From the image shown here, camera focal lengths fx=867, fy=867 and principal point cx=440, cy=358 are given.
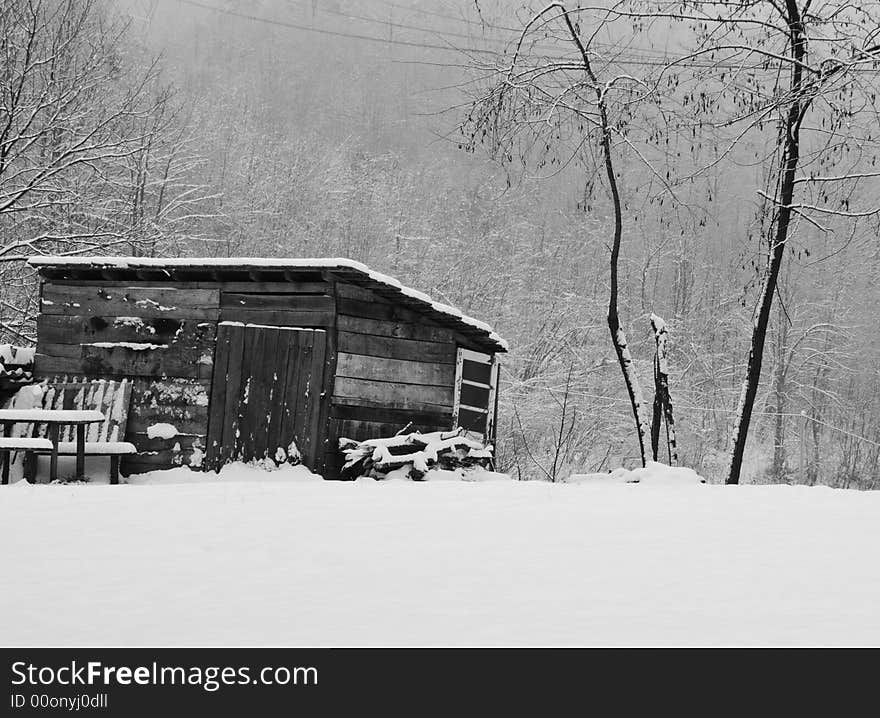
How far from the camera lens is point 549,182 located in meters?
55.7

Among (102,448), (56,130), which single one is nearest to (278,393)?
(102,448)

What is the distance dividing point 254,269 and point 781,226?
23.8ft

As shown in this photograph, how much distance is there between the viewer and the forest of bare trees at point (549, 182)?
35.1ft

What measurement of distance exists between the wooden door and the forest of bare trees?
387 centimetres

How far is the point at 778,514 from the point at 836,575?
5.51ft

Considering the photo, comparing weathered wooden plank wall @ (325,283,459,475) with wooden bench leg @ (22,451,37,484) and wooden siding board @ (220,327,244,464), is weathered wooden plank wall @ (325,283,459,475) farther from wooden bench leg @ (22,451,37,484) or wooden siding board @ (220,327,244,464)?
wooden bench leg @ (22,451,37,484)

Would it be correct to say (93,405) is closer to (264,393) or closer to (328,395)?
(264,393)

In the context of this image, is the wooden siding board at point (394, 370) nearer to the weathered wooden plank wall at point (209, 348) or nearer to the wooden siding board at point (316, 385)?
the weathered wooden plank wall at point (209, 348)

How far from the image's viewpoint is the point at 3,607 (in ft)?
11.4

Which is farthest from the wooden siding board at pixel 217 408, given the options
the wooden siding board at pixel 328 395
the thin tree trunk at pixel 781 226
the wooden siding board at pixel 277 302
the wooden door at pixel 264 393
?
the thin tree trunk at pixel 781 226

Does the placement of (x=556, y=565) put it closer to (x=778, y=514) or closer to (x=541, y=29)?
(x=778, y=514)

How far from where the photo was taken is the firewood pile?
12391mm

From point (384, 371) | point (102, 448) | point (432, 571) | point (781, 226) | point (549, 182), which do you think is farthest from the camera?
point (549, 182)

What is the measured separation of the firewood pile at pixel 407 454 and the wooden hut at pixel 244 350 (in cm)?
34
